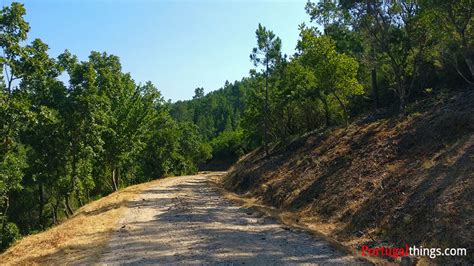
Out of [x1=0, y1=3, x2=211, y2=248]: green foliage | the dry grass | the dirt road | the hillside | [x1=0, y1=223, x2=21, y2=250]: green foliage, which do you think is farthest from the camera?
[x1=0, y1=223, x2=21, y2=250]: green foliage

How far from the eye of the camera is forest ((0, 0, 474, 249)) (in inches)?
723

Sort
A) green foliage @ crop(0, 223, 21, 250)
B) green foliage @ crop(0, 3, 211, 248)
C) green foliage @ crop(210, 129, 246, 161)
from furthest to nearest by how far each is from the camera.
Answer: green foliage @ crop(210, 129, 246, 161) → green foliage @ crop(0, 223, 21, 250) → green foliage @ crop(0, 3, 211, 248)

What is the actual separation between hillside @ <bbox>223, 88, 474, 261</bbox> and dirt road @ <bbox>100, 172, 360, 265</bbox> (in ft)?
5.06

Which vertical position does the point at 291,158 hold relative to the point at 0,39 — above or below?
below

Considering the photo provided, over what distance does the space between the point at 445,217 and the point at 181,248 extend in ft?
23.9

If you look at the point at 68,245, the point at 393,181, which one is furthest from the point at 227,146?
the point at 68,245

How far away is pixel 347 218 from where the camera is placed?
14.4 metres

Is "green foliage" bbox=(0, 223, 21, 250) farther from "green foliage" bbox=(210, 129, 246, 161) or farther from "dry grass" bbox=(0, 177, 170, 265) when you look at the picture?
"green foliage" bbox=(210, 129, 246, 161)

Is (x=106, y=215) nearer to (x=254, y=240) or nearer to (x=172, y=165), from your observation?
(x=254, y=240)

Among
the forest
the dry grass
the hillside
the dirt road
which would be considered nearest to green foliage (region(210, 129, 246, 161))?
the forest

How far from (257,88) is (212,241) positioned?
101ft

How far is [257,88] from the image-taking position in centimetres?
4247

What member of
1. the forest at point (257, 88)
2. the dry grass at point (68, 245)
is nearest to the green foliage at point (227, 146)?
the forest at point (257, 88)

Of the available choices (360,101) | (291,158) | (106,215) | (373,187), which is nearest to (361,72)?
(360,101)
